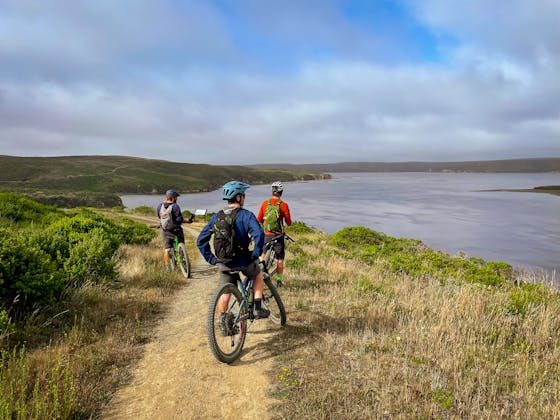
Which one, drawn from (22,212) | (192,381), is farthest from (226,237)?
(22,212)

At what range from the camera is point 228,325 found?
181 inches

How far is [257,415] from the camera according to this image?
360cm

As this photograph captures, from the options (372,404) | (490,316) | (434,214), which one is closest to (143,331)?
(372,404)

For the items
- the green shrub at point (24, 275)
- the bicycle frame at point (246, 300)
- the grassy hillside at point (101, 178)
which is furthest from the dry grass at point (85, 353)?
the grassy hillside at point (101, 178)

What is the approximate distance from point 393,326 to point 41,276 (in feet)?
21.6

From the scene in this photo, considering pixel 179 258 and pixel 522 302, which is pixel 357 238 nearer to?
pixel 179 258

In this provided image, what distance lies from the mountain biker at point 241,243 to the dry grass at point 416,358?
1.22m

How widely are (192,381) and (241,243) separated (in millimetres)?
1962

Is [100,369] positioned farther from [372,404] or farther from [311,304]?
[311,304]

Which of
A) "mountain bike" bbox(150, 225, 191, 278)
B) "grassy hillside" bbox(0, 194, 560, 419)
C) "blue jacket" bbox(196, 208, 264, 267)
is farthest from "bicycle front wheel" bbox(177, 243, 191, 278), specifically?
"blue jacket" bbox(196, 208, 264, 267)

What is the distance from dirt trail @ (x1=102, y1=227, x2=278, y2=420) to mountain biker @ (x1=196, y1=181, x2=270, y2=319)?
827mm

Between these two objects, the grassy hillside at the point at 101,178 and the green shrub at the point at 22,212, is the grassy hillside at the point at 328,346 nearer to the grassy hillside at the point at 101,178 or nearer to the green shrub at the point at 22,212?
the green shrub at the point at 22,212

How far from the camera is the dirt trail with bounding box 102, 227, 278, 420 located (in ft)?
12.0

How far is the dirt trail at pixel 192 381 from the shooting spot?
3.65 metres
